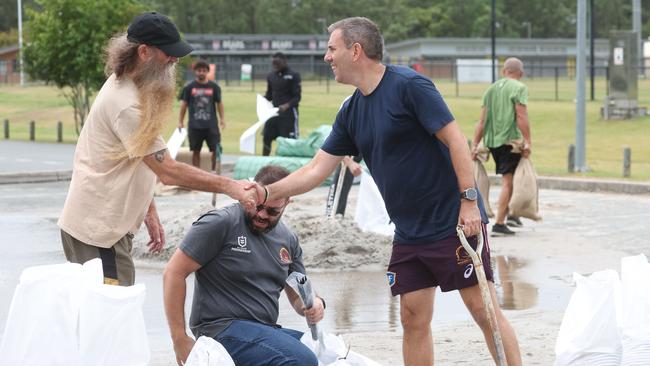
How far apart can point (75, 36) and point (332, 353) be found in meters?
23.3

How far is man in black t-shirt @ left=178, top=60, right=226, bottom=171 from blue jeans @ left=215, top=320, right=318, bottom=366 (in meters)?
12.7

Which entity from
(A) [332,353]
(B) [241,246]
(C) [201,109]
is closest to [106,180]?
A: (B) [241,246]

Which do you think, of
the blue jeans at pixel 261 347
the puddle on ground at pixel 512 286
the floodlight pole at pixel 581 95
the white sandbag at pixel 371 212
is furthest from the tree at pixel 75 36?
the blue jeans at pixel 261 347

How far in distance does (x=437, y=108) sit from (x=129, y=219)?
57.6 inches

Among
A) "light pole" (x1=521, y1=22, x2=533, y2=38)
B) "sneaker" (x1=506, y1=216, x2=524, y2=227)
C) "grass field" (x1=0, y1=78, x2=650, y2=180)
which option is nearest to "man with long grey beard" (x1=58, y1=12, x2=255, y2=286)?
"sneaker" (x1=506, y1=216, x2=524, y2=227)

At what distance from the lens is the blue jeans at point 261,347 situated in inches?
216

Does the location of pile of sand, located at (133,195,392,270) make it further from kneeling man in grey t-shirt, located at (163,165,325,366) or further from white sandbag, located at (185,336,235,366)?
white sandbag, located at (185,336,235,366)

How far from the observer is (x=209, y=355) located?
522 cm

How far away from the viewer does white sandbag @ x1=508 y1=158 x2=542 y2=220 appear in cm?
1295

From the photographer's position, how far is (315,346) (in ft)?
18.9

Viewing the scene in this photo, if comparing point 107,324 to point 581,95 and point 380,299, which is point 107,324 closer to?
point 380,299

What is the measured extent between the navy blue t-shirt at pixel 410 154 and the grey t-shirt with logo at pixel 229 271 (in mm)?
653

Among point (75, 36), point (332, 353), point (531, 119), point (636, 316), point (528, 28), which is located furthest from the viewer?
point (528, 28)

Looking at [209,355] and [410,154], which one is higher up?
[410,154]
